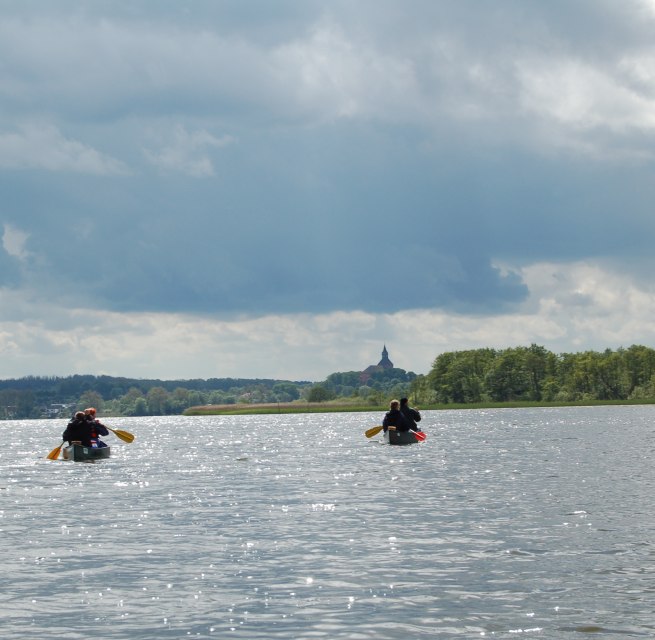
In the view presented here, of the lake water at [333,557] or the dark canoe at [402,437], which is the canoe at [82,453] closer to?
the lake water at [333,557]

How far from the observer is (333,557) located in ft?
66.1

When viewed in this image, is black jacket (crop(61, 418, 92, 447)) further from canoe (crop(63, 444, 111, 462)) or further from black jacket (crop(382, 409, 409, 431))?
black jacket (crop(382, 409, 409, 431))

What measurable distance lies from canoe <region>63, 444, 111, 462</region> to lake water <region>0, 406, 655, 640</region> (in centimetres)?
1303

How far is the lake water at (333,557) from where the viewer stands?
14.8m

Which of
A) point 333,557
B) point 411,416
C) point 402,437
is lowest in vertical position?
point 333,557

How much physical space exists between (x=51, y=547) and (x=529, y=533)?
10.9 metres

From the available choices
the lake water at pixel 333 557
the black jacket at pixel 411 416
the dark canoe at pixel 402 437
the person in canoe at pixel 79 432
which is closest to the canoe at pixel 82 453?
the person in canoe at pixel 79 432

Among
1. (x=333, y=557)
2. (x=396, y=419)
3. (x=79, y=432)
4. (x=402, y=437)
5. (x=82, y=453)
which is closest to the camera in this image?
(x=333, y=557)

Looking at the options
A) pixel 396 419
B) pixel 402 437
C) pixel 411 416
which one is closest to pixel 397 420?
pixel 396 419

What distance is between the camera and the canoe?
177 ft

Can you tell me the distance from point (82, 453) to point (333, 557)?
36.8m

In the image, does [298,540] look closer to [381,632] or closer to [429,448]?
[381,632]

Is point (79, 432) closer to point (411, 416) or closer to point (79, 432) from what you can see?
point (79, 432)

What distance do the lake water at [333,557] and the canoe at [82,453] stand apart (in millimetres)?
13032
